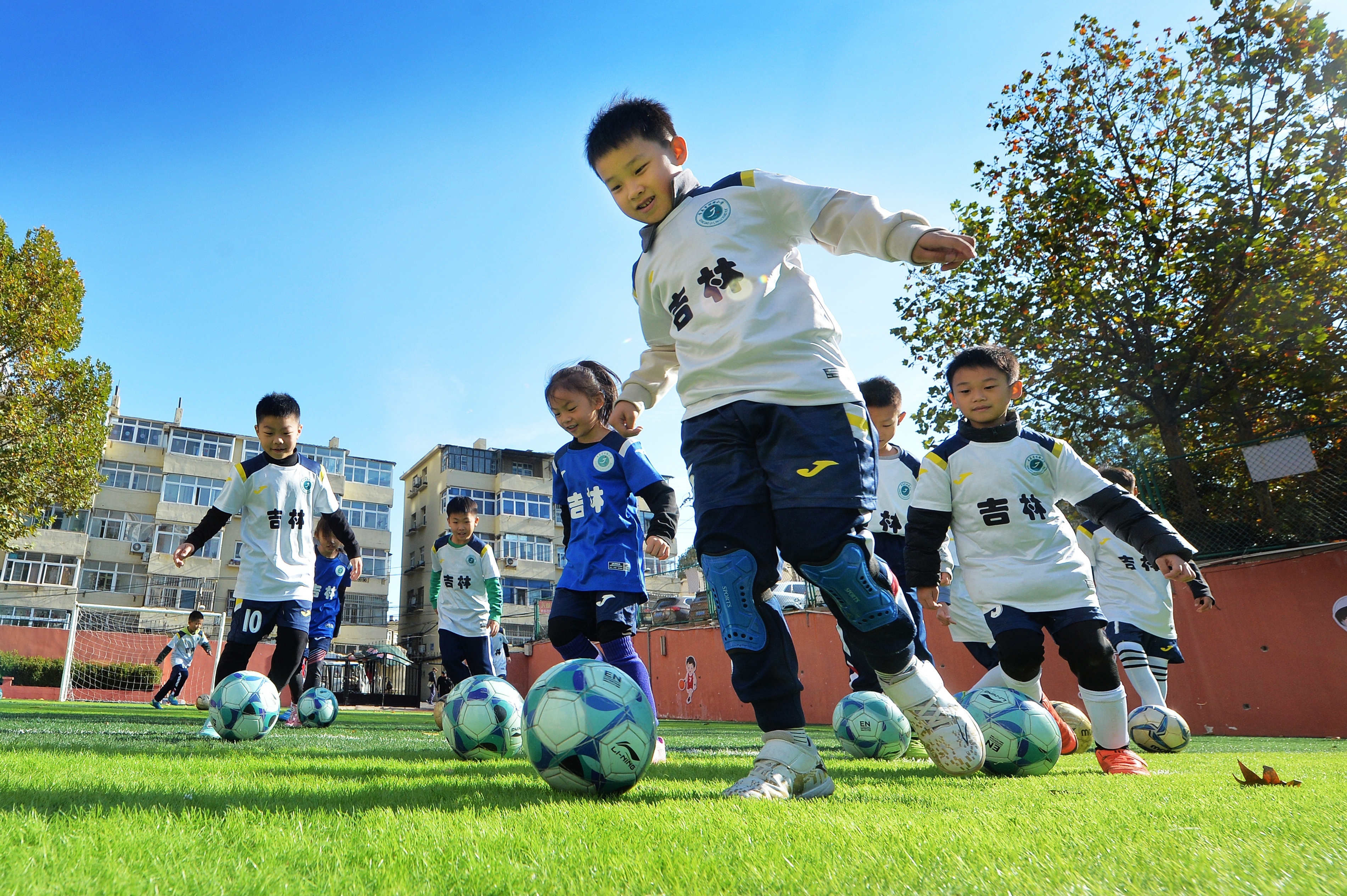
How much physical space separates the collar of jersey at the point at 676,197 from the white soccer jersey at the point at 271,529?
3810mm

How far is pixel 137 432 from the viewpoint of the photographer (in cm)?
4481

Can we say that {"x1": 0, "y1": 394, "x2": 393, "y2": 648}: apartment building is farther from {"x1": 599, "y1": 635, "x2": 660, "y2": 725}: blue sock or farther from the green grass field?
the green grass field

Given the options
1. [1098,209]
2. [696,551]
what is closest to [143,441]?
[1098,209]

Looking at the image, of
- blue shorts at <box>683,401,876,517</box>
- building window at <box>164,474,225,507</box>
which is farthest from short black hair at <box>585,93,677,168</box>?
building window at <box>164,474,225,507</box>

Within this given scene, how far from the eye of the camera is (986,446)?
14.1 ft

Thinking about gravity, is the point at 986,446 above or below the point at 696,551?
above

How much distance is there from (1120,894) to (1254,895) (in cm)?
20

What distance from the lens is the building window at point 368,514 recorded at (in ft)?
165

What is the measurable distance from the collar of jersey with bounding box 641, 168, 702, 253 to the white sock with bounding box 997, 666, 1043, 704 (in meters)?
2.97

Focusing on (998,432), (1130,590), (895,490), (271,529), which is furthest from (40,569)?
(998,432)

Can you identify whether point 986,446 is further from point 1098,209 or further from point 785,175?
point 1098,209

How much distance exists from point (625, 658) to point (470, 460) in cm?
4990

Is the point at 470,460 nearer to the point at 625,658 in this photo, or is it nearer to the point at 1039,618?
the point at 625,658

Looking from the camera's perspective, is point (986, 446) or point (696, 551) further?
point (986, 446)
